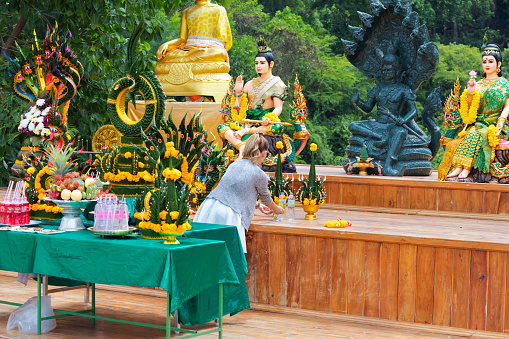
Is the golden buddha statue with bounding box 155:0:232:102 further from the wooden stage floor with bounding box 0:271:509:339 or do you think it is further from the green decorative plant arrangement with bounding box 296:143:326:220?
the wooden stage floor with bounding box 0:271:509:339

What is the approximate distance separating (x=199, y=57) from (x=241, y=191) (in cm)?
388

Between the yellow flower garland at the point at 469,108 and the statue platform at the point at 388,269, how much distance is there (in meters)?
1.19

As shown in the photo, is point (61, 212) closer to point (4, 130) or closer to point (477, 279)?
point (477, 279)

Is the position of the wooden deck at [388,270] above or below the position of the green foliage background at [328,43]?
below

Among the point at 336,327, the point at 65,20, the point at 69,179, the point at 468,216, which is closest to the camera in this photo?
the point at 69,179

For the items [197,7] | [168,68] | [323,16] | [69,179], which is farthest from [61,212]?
[323,16]

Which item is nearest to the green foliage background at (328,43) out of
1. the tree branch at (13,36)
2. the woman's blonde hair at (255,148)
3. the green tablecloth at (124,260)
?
the tree branch at (13,36)

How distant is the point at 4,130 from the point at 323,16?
32.5 ft

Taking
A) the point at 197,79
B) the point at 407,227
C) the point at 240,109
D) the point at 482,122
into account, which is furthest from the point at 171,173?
the point at 197,79

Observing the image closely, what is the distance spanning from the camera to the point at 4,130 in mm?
6805

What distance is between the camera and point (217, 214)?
3809 mm

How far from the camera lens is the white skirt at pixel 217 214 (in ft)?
12.5

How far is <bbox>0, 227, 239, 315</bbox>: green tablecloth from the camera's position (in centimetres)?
285

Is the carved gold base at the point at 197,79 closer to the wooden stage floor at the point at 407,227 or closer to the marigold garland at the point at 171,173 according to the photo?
the wooden stage floor at the point at 407,227
